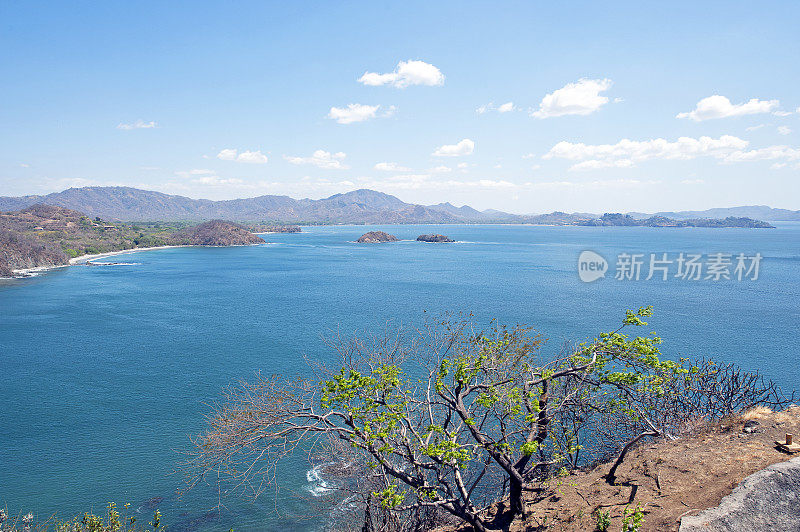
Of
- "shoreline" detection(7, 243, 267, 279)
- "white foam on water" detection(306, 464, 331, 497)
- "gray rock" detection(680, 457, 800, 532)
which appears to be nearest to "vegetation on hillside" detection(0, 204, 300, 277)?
"shoreline" detection(7, 243, 267, 279)

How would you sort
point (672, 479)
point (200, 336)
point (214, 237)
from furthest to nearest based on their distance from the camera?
point (214, 237) < point (200, 336) < point (672, 479)

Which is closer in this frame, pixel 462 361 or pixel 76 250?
pixel 462 361

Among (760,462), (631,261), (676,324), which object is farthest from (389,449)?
(631,261)

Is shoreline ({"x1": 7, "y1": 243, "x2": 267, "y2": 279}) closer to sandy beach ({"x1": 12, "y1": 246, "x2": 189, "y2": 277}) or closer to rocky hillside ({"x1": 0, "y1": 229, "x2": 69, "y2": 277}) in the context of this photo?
sandy beach ({"x1": 12, "y1": 246, "x2": 189, "y2": 277})

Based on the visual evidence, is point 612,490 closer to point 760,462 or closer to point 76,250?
point 760,462

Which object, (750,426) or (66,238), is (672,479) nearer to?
(750,426)

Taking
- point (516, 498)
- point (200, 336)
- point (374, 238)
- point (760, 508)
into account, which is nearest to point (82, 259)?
point (200, 336)
